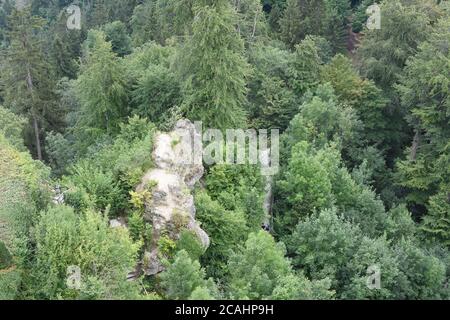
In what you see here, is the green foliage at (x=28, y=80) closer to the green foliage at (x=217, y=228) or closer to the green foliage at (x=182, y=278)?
the green foliage at (x=217, y=228)

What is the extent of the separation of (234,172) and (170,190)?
5.16m

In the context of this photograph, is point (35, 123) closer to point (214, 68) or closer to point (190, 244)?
point (214, 68)

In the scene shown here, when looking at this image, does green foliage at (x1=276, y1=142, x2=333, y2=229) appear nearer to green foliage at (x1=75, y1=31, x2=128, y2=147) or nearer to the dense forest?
the dense forest

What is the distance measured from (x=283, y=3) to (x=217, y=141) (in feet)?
144

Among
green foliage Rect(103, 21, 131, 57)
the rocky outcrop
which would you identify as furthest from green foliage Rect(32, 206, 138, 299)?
green foliage Rect(103, 21, 131, 57)

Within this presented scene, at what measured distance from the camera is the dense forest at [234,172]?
18312mm

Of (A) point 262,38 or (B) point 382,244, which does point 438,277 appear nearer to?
(B) point 382,244

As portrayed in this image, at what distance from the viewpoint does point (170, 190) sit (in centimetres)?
2155

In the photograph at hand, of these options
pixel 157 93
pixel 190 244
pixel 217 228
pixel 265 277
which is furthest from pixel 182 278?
pixel 157 93

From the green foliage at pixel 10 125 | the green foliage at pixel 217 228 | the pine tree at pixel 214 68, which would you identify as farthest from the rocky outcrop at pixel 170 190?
the green foliage at pixel 10 125

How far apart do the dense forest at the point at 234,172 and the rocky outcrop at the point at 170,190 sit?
11 centimetres

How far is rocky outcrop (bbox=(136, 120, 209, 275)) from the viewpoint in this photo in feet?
67.7

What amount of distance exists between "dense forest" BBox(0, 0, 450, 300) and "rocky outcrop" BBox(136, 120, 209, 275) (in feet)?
0.38

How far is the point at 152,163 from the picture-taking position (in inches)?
906
